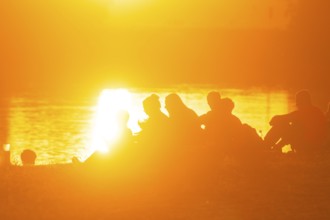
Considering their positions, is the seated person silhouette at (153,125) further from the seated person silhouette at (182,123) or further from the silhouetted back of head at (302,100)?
the silhouetted back of head at (302,100)

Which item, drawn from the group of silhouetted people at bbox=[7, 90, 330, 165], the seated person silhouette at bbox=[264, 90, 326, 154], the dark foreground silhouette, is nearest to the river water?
the seated person silhouette at bbox=[264, 90, 326, 154]

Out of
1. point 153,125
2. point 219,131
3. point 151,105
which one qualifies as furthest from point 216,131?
point 151,105

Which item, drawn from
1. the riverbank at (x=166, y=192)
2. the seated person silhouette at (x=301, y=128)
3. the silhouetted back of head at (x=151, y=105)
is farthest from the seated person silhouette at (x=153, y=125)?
the seated person silhouette at (x=301, y=128)

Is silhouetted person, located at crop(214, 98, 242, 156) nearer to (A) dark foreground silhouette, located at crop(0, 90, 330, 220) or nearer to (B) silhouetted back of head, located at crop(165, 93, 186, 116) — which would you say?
(A) dark foreground silhouette, located at crop(0, 90, 330, 220)

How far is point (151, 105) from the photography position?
10.9 meters

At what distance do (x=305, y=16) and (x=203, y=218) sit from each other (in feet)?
258

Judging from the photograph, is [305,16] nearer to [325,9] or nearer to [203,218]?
[325,9]

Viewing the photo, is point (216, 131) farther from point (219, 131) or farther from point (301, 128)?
point (301, 128)

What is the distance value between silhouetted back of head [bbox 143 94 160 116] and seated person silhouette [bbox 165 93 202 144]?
0.67ft

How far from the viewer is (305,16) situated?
84750mm

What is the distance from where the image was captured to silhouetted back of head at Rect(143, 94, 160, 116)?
→ 1085 centimetres

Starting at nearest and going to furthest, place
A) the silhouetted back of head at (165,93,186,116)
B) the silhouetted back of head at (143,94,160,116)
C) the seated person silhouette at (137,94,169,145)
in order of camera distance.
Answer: the seated person silhouette at (137,94,169,145)
the silhouetted back of head at (143,94,160,116)
the silhouetted back of head at (165,93,186,116)

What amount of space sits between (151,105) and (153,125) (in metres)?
0.38

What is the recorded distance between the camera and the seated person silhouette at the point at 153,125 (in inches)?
404
